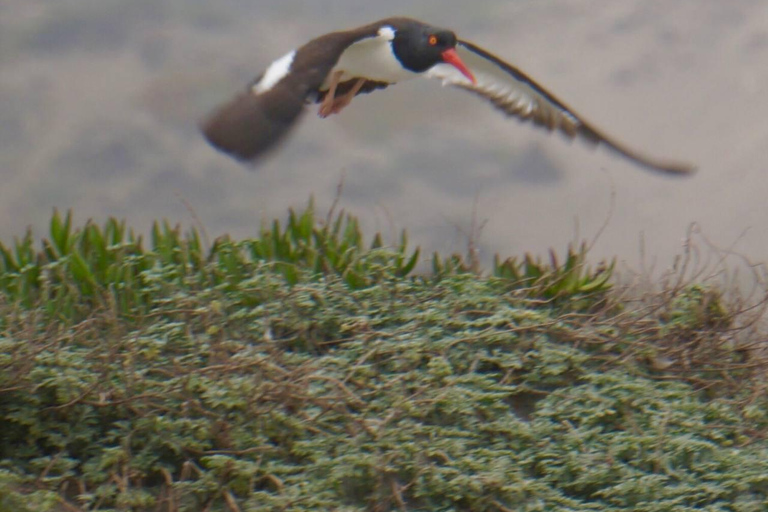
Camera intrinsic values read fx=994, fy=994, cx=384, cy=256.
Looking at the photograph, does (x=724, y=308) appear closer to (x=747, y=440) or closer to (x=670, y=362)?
(x=670, y=362)

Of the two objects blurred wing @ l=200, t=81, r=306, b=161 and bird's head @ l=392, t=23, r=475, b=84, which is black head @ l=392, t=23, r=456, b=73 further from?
blurred wing @ l=200, t=81, r=306, b=161

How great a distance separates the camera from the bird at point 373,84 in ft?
13.6

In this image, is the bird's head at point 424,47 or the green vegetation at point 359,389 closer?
the green vegetation at point 359,389

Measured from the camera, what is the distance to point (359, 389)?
5.03 m

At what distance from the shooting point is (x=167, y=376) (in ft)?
16.1

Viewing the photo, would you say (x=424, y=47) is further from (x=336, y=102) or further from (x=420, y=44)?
(x=336, y=102)

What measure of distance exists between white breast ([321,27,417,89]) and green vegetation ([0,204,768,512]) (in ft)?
3.29

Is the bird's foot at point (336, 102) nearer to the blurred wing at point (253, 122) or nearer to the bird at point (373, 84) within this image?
the bird at point (373, 84)

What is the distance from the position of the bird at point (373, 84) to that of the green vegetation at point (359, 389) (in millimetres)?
935

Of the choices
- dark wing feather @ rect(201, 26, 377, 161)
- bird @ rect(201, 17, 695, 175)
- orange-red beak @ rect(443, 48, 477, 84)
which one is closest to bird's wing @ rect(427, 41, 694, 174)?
bird @ rect(201, 17, 695, 175)

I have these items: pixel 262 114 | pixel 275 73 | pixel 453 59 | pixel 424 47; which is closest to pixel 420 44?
pixel 424 47

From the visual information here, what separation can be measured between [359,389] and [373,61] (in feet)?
7.39

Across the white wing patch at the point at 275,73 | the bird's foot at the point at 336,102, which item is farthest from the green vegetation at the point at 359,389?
the white wing patch at the point at 275,73

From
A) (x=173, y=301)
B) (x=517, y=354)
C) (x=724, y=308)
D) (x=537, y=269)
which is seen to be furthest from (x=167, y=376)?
(x=724, y=308)
